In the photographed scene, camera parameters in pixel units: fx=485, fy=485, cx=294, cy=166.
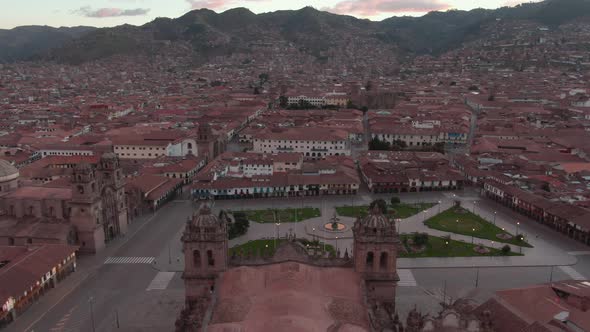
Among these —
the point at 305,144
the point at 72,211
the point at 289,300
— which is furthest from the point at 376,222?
the point at 305,144

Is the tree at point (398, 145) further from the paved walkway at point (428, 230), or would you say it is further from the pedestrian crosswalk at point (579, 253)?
the pedestrian crosswalk at point (579, 253)

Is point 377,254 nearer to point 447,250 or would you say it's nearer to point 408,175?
point 447,250

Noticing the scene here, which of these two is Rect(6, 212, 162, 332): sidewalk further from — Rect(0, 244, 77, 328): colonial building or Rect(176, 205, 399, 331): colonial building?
Rect(176, 205, 399, 331): colonial building

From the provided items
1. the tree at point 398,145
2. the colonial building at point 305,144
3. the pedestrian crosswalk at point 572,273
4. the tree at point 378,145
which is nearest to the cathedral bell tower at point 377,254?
the pedestrian crosswalk at point 572,273

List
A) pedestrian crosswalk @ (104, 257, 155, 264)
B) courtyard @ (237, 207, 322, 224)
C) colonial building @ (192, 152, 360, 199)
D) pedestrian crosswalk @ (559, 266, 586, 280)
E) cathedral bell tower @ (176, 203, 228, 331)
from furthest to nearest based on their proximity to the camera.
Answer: colonial building @ (192, 152, 360, 199), courtyard @ (237, 207, 322, 224), pedestrian crosswalk @ (104, 257, 155, 264), pedestrian crosswalk @ (559, 266, 586, 280), cathedral bell tower @ (176, 203, 228, 331)

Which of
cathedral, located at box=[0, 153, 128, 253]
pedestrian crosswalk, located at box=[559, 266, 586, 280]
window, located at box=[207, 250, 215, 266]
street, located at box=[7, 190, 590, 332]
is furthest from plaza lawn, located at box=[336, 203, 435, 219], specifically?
window, located at box=[207, 250, 215, 266]
